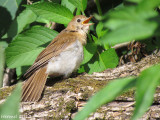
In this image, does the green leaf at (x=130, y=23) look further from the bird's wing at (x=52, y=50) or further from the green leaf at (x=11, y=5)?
the green leaf at (x=11, y=5)

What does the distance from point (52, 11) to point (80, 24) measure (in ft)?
3.34

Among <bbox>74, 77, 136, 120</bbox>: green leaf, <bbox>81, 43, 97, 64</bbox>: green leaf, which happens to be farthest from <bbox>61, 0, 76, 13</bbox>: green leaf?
<bbox>74, 77, 136, 120</bbox>: green leaf

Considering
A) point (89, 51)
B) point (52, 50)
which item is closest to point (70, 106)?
point (89, 51)

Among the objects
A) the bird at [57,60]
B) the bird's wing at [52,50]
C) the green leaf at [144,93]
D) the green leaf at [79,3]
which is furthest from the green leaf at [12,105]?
the green leaf at [79,3]

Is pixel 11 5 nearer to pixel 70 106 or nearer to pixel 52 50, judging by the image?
pixel 52 50

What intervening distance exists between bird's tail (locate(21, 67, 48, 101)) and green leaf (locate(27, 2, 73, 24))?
74cm

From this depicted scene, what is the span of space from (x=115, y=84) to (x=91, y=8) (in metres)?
4.14

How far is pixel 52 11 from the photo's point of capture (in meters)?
3.65

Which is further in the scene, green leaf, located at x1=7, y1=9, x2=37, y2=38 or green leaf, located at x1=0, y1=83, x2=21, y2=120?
green leaf, located at x1=7, y1=9, x2=37, y2=38

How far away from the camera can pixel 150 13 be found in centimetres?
89

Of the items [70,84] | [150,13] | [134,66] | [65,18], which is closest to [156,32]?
[150,13]

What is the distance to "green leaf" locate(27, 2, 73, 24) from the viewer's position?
11.5 ft

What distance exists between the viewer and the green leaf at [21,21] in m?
4.03

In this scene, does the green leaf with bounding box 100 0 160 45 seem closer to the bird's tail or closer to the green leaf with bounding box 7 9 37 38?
the bird's tail
